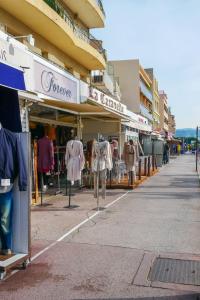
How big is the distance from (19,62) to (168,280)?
7.06 metres

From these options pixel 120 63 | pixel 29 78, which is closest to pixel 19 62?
pixel 29 78

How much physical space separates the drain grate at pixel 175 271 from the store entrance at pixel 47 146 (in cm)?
578

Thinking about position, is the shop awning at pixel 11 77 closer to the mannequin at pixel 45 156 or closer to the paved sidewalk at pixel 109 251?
the paved sidewalk at pixel 109 251

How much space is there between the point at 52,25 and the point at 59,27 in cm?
45

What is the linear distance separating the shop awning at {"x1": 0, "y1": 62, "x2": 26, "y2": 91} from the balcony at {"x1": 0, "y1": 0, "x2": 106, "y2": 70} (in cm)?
1029

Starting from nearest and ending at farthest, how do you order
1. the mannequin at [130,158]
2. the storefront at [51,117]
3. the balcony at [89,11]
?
the storefront at [51,117]
the mannequin at [130,158]
the balcony at [89,11]

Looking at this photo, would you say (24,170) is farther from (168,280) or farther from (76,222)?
(76,222)

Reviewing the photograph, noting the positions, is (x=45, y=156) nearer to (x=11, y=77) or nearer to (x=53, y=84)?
(x=53, y=84)

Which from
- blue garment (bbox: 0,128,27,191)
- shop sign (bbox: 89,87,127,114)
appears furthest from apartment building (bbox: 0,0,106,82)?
blue garment (bbox: 0,128,27,191)

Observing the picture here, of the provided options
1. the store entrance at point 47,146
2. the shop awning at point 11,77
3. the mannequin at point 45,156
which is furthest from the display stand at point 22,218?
the mannequin at point 45,156

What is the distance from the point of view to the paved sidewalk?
16.4 ft

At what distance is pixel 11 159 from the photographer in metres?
5.65

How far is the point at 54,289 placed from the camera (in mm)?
5035

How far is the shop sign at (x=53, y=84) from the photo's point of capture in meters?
12.7
